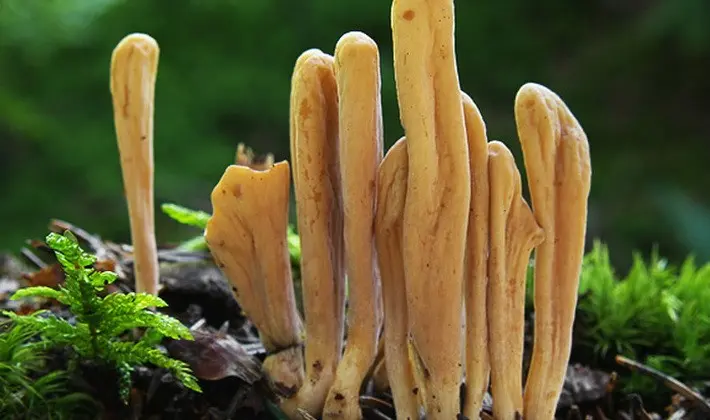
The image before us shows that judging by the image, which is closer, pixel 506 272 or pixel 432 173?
pixel 432 173

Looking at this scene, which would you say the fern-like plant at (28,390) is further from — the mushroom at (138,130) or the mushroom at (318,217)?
the mushroom at (318,217)

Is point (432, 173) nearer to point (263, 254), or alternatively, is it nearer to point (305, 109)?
point (305, 109)

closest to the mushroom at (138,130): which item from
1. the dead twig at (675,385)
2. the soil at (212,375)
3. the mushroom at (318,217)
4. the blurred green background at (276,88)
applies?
the soil at (212,375)

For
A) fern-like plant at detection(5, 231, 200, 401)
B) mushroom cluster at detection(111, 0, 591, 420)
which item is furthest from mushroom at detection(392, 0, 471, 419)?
fern-like plant at detection(5, 231, 200, 401)

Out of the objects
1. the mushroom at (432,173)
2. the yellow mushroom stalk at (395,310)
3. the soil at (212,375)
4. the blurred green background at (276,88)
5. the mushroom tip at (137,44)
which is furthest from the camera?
the blurred green background at (276,88)

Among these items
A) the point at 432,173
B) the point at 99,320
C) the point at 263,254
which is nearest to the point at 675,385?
the point at 432,173

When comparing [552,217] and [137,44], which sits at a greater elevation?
[137,44]
